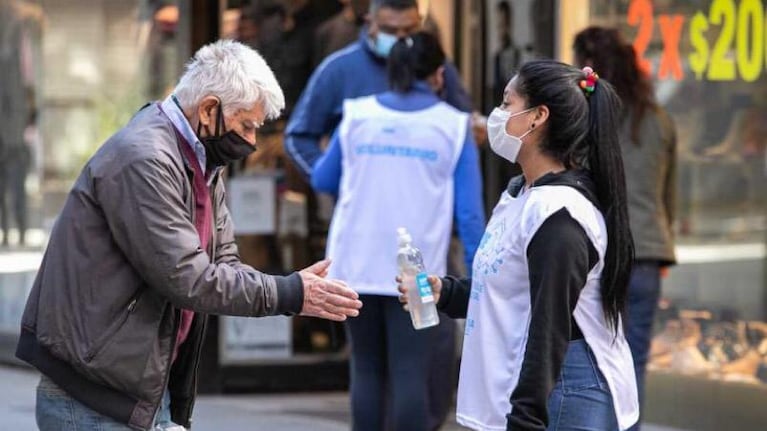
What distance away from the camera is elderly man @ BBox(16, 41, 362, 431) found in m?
3.69

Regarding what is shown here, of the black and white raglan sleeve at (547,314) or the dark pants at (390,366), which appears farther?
the dark pants at (390,366)

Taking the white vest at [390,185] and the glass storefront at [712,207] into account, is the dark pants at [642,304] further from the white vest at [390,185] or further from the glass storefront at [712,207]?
the white vest at [390,185]

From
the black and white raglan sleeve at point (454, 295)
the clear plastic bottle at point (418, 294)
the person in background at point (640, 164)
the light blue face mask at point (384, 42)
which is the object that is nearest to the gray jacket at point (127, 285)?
the clear plastic bottle at point (418, 294)

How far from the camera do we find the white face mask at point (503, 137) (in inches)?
151

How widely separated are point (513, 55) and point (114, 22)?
224 cm

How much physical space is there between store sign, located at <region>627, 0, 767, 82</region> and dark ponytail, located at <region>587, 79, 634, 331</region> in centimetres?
331

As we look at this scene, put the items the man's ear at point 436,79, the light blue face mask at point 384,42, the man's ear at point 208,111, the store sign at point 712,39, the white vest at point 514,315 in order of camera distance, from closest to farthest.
Answer: the white vest at point 514,315 → the man's ear at point 208,111 → the man's ear at point 436,79 → the light blue face mask at point 384,42 → the store sign at point 712,39

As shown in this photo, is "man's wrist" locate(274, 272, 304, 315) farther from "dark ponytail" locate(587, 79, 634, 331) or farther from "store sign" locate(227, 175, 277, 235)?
"store sign" locate(227, 175, 277, 235)

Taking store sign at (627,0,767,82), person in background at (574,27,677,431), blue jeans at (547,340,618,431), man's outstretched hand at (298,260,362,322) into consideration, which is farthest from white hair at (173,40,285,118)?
store sign at (627,0,767,82)

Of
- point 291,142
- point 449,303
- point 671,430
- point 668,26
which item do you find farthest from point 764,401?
point 449,303

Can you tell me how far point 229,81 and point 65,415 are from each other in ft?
2.99

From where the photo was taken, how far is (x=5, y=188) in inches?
369

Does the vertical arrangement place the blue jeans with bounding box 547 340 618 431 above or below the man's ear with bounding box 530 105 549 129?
below

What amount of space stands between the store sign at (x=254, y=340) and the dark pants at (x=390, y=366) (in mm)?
2484
